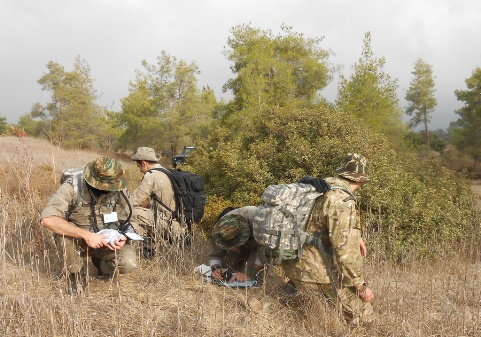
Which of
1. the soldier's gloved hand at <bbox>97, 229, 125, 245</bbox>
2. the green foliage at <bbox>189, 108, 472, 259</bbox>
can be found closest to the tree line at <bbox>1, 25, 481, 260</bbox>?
the green foliage at <bbox>189, 108, 472, 259</bbox>

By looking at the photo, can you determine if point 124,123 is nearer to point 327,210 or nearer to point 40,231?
point 40,231

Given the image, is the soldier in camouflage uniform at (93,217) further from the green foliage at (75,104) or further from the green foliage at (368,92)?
the green foliage at (75,104)

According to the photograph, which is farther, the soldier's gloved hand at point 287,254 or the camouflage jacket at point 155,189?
the camouflage jacket at point 155,189

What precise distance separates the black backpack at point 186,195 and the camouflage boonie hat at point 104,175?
3.60 ft

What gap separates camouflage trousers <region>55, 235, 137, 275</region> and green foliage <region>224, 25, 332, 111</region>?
10078mm

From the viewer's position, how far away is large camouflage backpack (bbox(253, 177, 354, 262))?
2.80 metres

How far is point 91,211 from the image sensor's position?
3262 millimetres

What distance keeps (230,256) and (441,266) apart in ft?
8.20

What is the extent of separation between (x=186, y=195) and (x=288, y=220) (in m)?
1.68

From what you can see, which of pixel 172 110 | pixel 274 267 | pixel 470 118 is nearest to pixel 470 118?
pixel 470 118

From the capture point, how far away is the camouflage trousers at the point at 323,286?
2775mm

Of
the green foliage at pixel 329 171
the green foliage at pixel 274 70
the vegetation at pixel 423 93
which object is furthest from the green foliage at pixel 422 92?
the green foliage at pixel 329 171

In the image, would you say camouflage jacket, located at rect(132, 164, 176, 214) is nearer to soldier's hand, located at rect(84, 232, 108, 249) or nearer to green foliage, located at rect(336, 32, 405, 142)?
soldier's hand, located at rect(84, 232, 108, 249)

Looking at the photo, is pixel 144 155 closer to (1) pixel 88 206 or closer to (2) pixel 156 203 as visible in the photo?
(2) pixel 156 203
